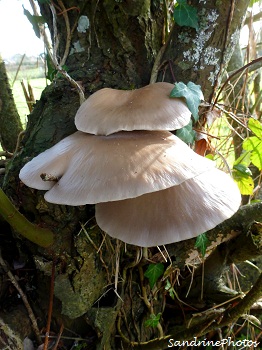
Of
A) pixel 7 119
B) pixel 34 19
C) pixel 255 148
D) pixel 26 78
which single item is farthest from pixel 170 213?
pixel 26 78

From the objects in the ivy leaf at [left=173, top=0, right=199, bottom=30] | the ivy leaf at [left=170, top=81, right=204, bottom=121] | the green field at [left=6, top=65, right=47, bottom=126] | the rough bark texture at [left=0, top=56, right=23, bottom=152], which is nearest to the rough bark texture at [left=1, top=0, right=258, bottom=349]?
the ivy leaf at [left=173, top=0, right=199, bottom=30]

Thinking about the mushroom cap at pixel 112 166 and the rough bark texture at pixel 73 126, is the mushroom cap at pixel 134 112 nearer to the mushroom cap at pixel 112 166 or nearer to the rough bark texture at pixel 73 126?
the mushroom cap at pixel 112 166

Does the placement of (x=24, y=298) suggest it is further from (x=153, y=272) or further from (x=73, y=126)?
(x=73, y=126)

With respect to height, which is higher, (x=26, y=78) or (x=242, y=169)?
(x=26, y=78)

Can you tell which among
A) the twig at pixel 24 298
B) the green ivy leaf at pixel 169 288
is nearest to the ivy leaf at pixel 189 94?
the green ivy leaf at pixel 169 288

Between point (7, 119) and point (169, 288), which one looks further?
point (7, 119)

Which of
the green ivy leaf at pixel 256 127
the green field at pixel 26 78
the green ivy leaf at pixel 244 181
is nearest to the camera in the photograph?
the green ivy leaf at pixel 256 127
